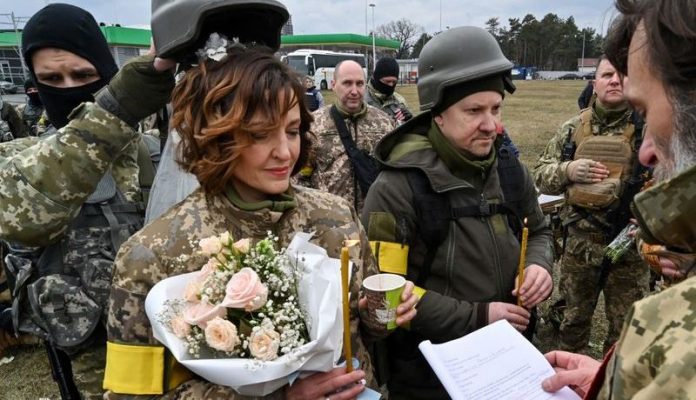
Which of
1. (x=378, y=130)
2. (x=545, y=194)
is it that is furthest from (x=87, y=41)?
(x=545, y=194)

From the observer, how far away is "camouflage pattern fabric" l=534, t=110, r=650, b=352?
12.4ft

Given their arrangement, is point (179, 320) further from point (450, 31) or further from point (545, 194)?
point (545, 194)

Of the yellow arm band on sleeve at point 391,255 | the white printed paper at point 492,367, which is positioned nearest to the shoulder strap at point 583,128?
the yellow arm band on sleeve at point 391,255

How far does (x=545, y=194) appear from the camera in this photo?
4.50m

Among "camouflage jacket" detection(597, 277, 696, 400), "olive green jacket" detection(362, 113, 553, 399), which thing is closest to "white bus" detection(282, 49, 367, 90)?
"olive green jacket" detection(362, 113, 553, 399)

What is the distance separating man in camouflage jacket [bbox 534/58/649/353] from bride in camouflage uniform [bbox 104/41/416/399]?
9.23 ft

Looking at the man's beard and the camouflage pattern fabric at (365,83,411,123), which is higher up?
the man's beard

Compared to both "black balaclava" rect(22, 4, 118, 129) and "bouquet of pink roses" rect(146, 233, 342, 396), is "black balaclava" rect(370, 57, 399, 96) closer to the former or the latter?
"black balaclava" rect(22, 4, 118, 129)

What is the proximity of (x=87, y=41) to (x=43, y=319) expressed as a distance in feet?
4.27

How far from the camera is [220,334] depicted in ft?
3.97

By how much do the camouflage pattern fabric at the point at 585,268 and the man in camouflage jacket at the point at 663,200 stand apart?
2853 mm

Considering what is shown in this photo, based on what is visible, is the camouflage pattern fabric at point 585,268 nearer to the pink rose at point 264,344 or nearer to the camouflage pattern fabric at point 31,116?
the pink rose at point 264,344

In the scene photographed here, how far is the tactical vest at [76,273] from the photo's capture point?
6.58 feet

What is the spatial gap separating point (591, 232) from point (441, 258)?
235 cm
